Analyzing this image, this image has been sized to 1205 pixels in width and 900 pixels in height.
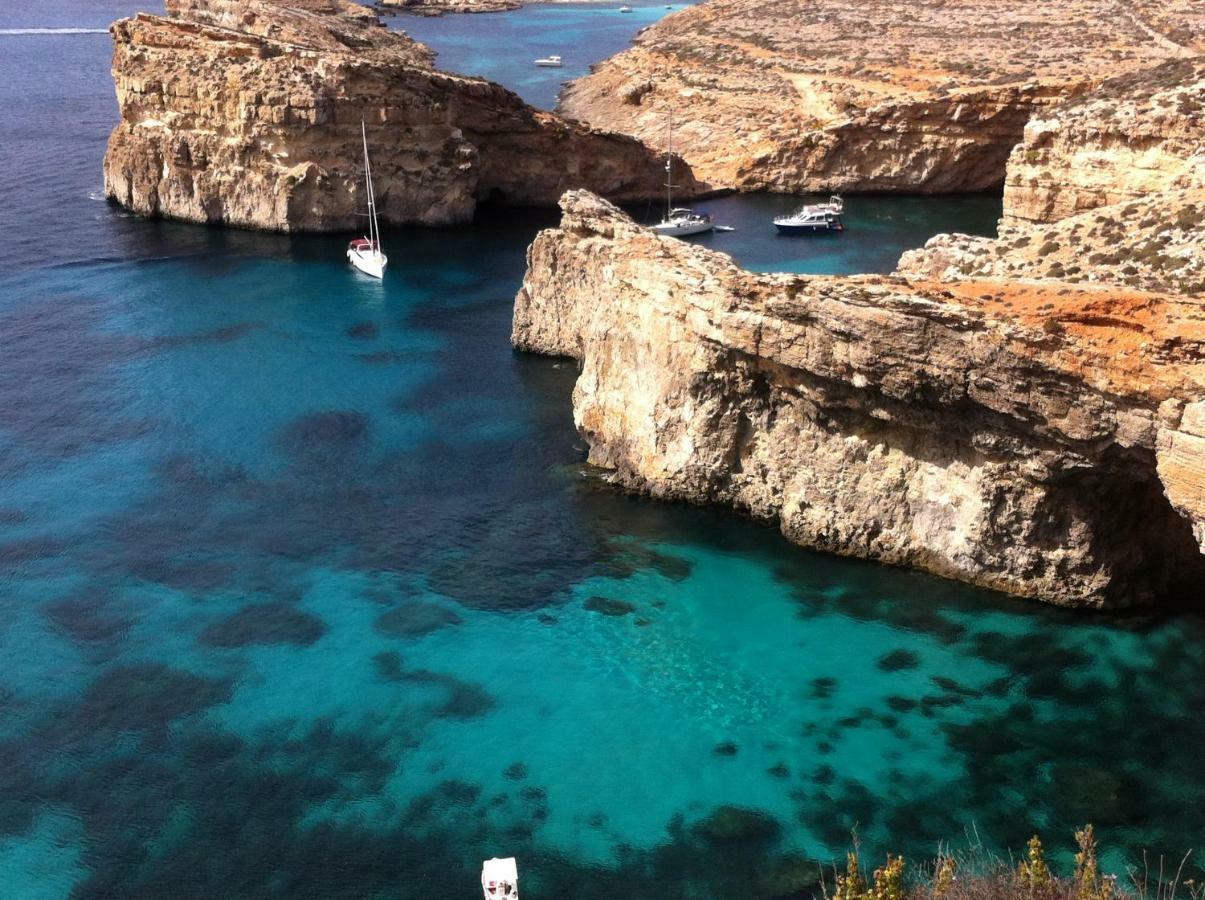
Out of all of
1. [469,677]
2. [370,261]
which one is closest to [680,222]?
[370,261]

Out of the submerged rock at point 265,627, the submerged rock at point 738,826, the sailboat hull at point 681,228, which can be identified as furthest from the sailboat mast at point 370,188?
the submerged rock at point 738,826

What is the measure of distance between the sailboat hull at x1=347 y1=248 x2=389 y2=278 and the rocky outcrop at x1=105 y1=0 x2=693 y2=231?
25.8ft

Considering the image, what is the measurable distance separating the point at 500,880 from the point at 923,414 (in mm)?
19596

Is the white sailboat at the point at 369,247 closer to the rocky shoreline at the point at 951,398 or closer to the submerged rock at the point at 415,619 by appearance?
the rocky shoreline at the point at 951,398

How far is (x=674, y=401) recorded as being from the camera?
43.0 meters

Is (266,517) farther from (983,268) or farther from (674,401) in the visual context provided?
(983,268)

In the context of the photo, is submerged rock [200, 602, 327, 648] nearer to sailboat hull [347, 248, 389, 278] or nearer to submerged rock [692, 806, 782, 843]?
submerged rock [692, 806, 782, 843]

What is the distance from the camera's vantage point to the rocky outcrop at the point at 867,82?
93312 millimetres

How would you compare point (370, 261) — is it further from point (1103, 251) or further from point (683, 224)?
point (1103, 251)

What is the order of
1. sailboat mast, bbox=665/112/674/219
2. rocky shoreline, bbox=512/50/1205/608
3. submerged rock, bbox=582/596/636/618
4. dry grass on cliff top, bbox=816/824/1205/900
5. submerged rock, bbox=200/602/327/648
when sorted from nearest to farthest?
dry grass on cliff top, bbox=816/824/1205/900
rocky shoreline, bbox=512/50/1205/608
submerged rock, bbox=200/602/327/648
submerged rock, bbox=582/596/636/618
sailboat mast, bbox=665/112/674/219

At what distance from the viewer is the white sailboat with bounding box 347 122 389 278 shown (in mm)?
73750

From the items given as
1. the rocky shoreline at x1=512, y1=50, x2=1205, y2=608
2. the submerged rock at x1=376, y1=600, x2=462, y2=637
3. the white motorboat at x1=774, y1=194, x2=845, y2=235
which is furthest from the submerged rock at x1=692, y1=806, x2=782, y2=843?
the white motorboat at x1=774, y1=194, x2=845, y2=235

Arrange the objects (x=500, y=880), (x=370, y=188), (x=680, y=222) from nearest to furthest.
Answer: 1. (x=500, y=880)
2. (x=370, y=188)
3. (x=680, y=222)

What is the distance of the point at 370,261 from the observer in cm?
7388
